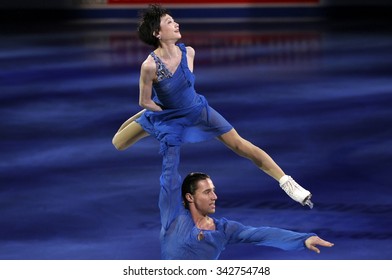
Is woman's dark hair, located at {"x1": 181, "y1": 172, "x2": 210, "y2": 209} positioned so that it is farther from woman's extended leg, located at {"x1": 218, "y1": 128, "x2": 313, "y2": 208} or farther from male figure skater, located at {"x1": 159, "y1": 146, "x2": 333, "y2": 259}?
woman's extended leg, located at {"x1": 218, "y1": 128, "x2": 313, "y2": 208}

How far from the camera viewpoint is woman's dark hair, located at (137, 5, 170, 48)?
5754 millimetres

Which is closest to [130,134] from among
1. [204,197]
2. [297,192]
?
[204,197]

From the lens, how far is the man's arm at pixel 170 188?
18.2 feet

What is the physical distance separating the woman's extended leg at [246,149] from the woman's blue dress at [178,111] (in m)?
0.29

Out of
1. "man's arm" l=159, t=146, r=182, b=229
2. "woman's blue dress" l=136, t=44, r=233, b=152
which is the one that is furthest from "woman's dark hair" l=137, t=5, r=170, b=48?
"man's arm" l=159, t=146, r=182, b=229

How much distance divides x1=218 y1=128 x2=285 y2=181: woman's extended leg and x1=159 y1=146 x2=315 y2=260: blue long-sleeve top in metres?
0.62

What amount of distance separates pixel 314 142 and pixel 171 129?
17.2 ft

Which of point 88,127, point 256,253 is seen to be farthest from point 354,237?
point 88,127

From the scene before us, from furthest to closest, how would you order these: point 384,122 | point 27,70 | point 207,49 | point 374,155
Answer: point 207,49
point 27,70
point 384,122
point 374,155

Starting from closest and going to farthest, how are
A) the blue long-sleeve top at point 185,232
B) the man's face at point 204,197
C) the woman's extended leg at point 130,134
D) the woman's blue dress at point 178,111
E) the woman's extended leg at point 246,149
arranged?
the blue long-sleeve top at point 185,232 < the man's face at point 204,197 < the woman's blue dress at point 178,111 < the woman's extended leg at point 130,134 < the woman's extended leg at point 246,149

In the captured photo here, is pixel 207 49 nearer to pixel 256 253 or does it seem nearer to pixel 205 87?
pixel 205 87

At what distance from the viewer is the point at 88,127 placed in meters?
11.8

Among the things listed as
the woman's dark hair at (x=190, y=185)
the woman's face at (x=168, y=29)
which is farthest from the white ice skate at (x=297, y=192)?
the woman's face at (x=168, y=29)

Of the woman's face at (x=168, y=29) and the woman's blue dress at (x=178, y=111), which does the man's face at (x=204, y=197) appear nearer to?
the woman's blue dress at (x=178, y=111)
